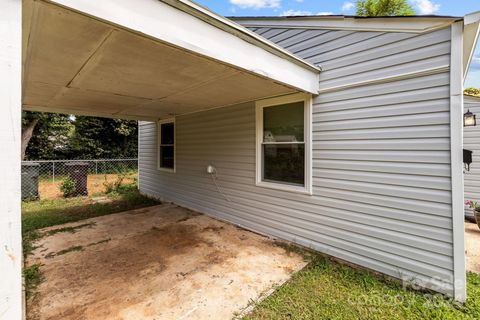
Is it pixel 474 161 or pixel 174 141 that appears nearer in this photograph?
pixel 474 161

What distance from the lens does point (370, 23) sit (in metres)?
2.75

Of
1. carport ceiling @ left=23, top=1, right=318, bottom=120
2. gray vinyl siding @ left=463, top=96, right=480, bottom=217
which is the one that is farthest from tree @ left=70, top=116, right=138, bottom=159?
gray vinyl siding @ left=463, top=96, right=480, bottom=217

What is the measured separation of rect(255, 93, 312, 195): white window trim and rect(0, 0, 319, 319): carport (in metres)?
0.19

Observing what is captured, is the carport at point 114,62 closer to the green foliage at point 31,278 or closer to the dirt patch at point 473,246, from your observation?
the green foliage at point 31,278

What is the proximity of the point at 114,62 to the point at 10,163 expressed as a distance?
1.54m

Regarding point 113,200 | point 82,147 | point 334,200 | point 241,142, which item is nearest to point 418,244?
point 334,200

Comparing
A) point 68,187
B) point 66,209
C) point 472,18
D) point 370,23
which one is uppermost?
point 370,23

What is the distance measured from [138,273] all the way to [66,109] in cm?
403

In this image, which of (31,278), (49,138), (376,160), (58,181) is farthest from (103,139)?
(376,160)

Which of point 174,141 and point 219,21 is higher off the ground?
point 219,21

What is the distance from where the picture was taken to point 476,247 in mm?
3451

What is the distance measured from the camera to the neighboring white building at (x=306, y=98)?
1552mm

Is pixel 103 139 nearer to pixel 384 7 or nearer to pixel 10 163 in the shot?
pixel 10 163

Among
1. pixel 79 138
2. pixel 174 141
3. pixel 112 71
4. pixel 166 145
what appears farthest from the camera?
pixel 79 138
